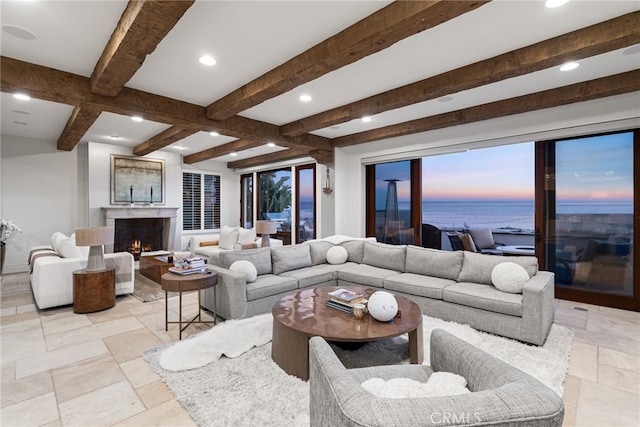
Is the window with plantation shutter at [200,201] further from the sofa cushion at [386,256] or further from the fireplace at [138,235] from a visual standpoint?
the sofa cushion at [386,256]

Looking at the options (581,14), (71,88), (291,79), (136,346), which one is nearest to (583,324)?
(581,14)

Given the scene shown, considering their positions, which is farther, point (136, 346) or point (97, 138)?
point (97, 138)

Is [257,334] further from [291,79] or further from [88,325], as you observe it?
[291,79]

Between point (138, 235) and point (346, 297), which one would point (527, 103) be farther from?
point (138, 235)

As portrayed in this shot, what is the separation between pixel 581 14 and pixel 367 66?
169cm

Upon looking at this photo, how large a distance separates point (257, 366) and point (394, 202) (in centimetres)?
442

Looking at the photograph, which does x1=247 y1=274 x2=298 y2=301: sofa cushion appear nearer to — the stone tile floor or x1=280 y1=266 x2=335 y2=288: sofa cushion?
x1=280 y1=266 x2=335 y2=288: sofa cushion

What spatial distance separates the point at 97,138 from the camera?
631cm

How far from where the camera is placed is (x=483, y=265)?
3518mm

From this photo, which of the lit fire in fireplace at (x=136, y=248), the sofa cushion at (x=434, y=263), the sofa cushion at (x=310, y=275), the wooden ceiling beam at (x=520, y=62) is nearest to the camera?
the wooden ceiling beam at (x=520, y=62)

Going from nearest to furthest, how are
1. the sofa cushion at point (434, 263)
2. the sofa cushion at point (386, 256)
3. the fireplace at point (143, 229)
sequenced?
the sofa cushion at point (434, 263)
the sofa cushion at point (386, 256)
the fireplace at point (143, 229)

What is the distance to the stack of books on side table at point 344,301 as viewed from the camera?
269cm

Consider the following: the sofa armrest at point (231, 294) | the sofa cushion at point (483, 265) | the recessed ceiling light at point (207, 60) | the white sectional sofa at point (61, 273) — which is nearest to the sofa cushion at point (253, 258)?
the sofa armrest at point (231, 294)

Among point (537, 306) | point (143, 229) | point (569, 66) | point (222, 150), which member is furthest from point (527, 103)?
point (143, 229)
